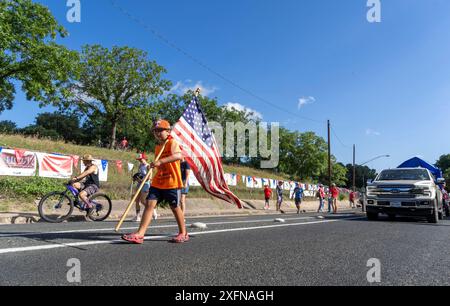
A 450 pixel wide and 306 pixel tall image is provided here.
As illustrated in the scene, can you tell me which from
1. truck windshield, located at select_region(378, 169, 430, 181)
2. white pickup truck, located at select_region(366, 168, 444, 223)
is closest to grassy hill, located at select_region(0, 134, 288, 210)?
Result: white pickup truck, located at select_region(366, 168, 444, 223)

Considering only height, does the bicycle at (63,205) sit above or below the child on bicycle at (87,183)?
below

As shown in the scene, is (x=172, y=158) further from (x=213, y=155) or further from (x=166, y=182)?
(x=213, y=155)

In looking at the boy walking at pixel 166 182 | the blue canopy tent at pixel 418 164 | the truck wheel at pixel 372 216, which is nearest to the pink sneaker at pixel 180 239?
the boy walking at pixel 166 182

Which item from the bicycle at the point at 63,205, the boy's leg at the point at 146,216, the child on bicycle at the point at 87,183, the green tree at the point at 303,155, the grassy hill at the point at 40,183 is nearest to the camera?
the boy's leg at the point at 146,216

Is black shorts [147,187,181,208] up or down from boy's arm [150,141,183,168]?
down

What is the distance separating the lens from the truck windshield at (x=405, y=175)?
1216 cm

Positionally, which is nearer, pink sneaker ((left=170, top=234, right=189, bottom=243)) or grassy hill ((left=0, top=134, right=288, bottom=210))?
Answer: pink sneaker ((left=170, top=234, right=189, bottom=243))

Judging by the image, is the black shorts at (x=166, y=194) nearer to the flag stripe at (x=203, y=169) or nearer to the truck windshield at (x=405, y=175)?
the flag stripe at (x=203, y=169)

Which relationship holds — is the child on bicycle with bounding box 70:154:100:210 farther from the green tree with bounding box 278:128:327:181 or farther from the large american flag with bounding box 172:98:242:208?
the green tree with bounding box 278:128:327:181

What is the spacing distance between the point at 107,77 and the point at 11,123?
6567 cm

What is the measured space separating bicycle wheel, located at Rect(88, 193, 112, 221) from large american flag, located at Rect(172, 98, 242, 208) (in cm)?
356

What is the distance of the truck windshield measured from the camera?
12.2 meters

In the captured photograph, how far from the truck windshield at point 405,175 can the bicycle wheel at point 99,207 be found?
934 cm
